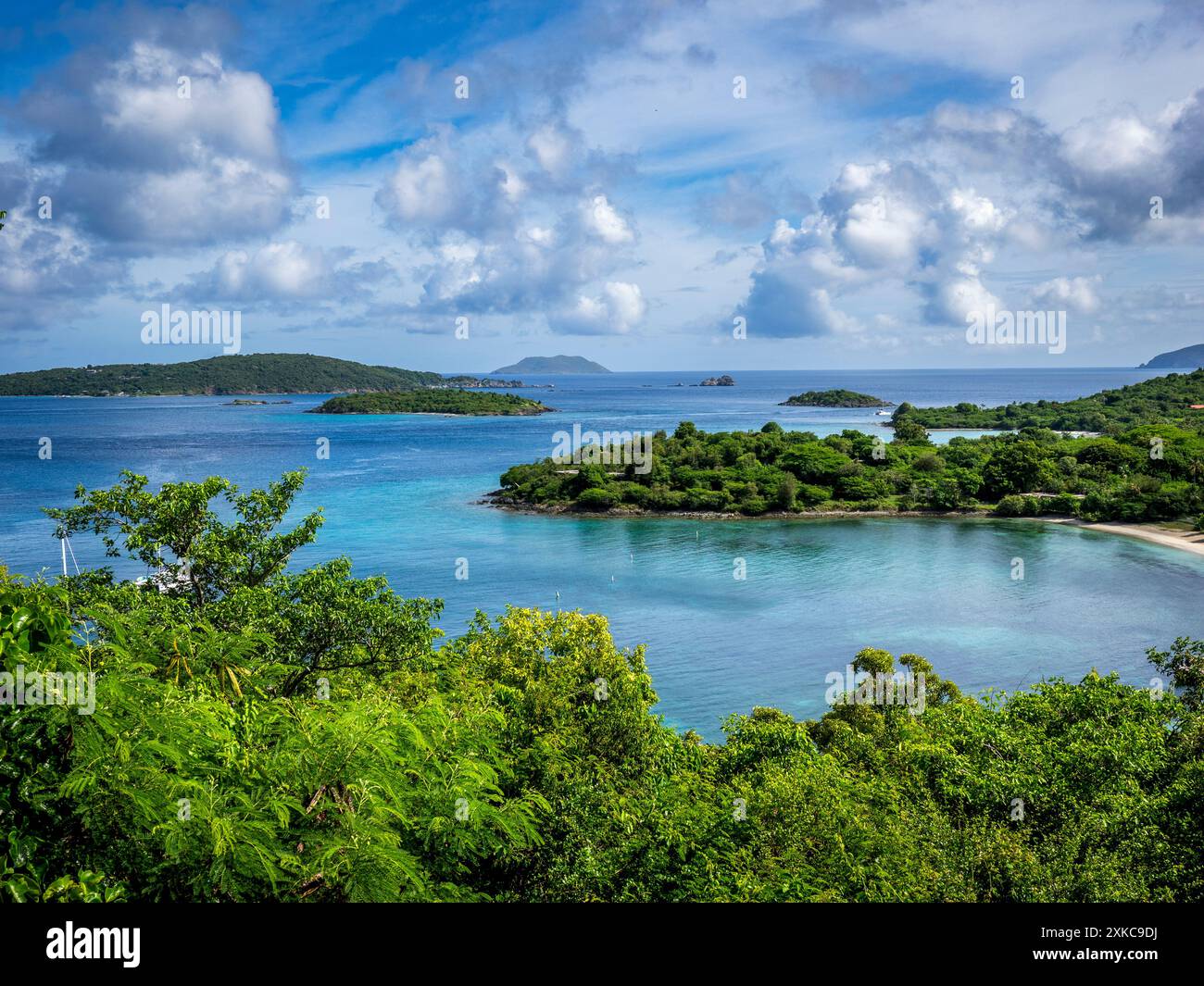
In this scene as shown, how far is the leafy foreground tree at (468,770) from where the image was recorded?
5512 mm

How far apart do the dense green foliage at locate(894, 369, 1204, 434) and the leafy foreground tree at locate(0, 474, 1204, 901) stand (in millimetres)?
104392

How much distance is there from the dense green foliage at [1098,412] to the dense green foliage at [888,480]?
33.6 m

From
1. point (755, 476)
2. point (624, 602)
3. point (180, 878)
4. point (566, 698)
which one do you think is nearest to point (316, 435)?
point (755, 476)

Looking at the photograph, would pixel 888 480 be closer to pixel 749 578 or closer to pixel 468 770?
pixel 749 578

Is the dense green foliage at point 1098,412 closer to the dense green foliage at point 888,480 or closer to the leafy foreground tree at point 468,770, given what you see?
the dense green foliage at point 888,480

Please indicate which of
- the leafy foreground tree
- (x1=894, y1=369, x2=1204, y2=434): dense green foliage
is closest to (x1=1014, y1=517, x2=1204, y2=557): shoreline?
the leafy foreground tree

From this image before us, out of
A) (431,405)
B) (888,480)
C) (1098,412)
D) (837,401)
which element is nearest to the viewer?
(888,480)

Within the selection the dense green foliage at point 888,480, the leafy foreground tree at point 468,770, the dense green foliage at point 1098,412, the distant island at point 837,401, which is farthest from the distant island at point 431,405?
the leafy foreground tree at point 468,770

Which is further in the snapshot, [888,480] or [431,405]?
[431,405]

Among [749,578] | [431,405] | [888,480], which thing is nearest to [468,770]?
[749,578]

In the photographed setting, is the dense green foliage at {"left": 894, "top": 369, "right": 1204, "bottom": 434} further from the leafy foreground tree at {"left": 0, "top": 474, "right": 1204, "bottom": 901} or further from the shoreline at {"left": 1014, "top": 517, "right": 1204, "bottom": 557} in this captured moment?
the leafy foreground tree at {"left": 0, "top": 474, "right": 1204, "bottom": 901}

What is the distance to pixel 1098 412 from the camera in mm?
121375

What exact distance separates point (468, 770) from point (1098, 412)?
132 m

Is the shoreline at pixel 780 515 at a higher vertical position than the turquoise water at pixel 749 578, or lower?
higher
